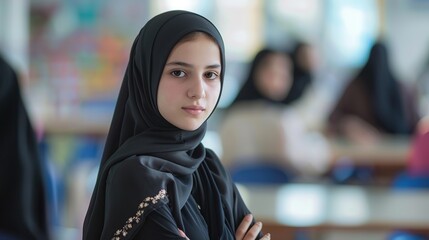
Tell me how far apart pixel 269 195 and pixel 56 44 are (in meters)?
5.35

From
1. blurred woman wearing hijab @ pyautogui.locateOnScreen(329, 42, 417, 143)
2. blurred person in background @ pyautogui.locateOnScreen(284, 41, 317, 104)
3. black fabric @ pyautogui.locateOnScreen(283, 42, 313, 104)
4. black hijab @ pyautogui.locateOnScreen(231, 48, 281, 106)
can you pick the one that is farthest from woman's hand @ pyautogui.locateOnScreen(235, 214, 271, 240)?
blurred person in background @ pyautogui.locateOnScreen(284, 41, 317, 104)

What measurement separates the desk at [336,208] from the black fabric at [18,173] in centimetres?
78

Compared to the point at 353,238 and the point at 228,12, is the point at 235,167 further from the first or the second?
the point at 228,12

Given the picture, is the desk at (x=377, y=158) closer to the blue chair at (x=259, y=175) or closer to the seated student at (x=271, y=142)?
the seated student at (x=271, y=142)

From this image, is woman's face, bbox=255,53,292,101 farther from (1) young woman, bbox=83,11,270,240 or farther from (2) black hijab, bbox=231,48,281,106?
(1) young woman, bbox=83,11,270,240

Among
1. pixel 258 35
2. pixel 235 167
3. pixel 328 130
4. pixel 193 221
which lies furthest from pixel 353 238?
pixel 193 221

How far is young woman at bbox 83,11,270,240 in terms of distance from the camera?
1261 mm

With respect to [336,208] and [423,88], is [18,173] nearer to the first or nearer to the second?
[336,208]

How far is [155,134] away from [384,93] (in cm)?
541

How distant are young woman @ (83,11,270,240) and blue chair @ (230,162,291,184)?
116 inches

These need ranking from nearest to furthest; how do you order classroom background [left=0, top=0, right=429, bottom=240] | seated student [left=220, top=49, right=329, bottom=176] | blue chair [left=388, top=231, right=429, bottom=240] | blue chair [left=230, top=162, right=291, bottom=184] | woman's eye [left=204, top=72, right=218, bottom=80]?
woman's eye [left=204, top=72, right=218, bottom=80] → blue chair [left=388, top=231, right=429, bottom=240] → blue chair [left=230, top=162, right=291, bottom=184] → seated student [left=220, top=49, right=329, bottom=176] → classroom background [left=0, top=0, right=429, bottom=240]

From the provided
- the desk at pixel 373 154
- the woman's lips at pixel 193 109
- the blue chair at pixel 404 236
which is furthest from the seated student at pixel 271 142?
the woman's lips at pixel 193 109

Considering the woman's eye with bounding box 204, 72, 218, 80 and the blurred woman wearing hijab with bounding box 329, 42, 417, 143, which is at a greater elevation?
A: the blurred woman wearing hijab with bounding box 329, 42, 417, 143

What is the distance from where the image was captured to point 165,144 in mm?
1320
